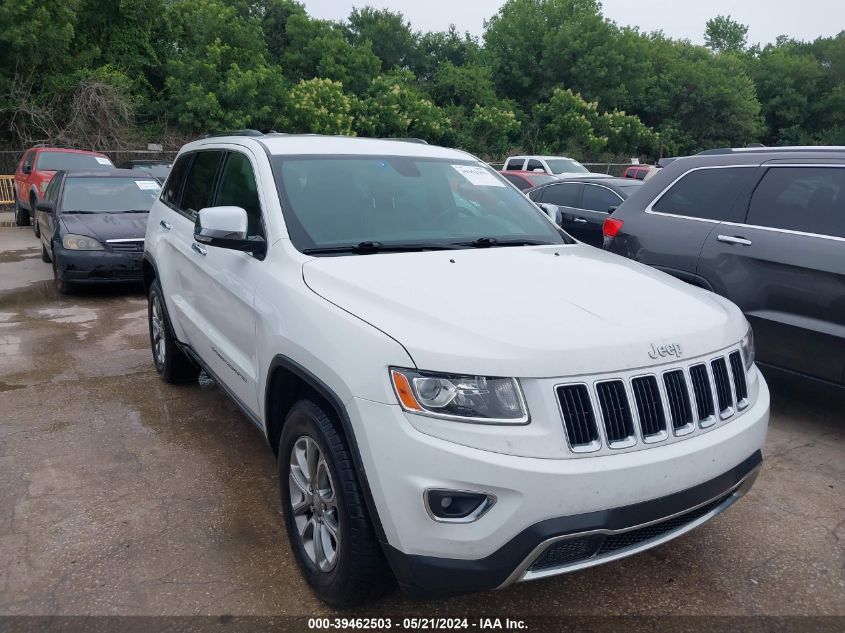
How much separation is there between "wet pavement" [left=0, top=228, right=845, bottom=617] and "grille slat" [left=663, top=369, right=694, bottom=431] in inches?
33.4

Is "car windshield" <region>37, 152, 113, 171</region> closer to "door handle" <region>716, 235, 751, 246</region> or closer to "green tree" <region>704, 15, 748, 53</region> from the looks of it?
"door handle" <region>716, 235, 751, 246</region>

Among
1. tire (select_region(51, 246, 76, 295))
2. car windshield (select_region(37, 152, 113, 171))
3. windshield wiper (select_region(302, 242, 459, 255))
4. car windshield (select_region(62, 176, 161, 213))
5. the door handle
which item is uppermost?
windshield wiper (select_region(302, 242, 459, 255))

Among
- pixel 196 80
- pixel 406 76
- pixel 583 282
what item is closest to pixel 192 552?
pixel 583 282

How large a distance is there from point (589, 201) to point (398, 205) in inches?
279

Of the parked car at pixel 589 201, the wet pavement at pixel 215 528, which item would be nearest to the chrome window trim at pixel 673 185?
the wet pavement at pixel 215 528

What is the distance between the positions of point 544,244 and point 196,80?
25.7 metres

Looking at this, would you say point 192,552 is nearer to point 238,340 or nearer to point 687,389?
point 238,340

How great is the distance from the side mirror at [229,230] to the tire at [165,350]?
1.85 meters

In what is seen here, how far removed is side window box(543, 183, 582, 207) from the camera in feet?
34.2

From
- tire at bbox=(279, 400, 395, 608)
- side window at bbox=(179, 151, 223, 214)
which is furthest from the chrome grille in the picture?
side window at bbox=(179, 151, 223, 214)

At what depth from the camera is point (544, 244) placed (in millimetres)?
3688

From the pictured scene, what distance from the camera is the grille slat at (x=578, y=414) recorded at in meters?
2.26

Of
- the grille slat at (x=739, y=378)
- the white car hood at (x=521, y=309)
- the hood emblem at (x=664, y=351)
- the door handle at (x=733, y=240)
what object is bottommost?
the grille slat at (x=739, y=378)

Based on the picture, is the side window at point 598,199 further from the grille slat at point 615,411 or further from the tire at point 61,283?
the grille slat at point 615,411
